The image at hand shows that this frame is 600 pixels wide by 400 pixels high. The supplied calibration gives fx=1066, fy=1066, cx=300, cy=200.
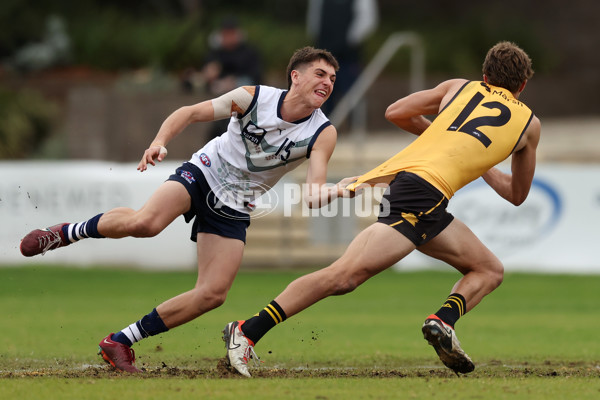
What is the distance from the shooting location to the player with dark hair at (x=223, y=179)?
7832mm

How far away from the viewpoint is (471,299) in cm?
783

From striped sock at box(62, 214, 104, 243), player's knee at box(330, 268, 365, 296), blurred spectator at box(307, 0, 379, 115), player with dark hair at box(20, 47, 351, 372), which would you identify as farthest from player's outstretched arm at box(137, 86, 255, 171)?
blurred spectator at box(307, 0, 379, 115)

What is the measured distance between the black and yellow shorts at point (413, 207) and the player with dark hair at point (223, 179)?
0.63 metres

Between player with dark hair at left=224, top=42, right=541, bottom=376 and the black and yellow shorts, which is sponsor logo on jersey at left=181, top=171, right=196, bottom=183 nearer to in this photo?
player with dark hair at left=224, top=42, right=541, bottom=376

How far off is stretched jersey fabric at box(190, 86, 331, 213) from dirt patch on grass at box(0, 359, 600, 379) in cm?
129

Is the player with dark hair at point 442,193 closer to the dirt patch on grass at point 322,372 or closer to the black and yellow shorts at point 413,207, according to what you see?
the black and yellow shorts at point 413,207

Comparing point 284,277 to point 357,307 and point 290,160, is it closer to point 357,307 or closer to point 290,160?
point 357,307

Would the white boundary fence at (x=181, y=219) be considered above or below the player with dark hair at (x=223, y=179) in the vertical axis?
below

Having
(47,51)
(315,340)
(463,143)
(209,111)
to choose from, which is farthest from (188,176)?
(47,51)

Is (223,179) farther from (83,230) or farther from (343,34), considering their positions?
(343,34)

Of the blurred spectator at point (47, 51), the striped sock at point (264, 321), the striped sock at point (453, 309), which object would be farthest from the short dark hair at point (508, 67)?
the blurred spectator at point (47, 51)

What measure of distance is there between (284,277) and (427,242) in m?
8.61

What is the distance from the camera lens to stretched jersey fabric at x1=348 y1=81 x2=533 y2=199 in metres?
7.42

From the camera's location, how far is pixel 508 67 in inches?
301
